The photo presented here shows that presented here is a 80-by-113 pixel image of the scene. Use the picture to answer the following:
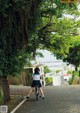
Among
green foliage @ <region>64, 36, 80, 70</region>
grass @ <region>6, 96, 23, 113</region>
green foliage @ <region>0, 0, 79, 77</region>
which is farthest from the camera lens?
green foliage @ <region>64, 36, 80, 70</region>

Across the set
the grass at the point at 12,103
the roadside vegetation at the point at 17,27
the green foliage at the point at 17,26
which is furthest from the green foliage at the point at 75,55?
the grass at the point at 12,103

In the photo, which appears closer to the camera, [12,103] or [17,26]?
[12,103]

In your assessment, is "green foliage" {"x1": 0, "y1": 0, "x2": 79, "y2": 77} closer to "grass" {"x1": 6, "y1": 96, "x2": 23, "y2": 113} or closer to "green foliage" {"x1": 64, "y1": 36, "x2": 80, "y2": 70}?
"grass" {"x1": 6, "y1": 96, "x2": 23, "y2": 113}

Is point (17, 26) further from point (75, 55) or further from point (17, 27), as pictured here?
point (75, 55)

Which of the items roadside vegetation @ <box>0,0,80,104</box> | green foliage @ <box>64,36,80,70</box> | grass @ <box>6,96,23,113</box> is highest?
roadside vegetation @ <box>0,0,80,104</box>

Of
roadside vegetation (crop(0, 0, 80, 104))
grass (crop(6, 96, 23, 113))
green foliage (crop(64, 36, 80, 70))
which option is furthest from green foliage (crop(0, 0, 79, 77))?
green foliage (crop(64, 36, 80, 70))

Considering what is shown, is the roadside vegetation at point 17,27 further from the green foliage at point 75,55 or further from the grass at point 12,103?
the green foliage at point 75,55

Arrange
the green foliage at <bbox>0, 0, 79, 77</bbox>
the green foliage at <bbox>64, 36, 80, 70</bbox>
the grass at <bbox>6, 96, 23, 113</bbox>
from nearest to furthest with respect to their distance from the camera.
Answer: the grass at <bbox>6, 96, 23, 113</bbox> < the green foliage at <bbox>0, 0, 79, 77</bbox> < the green foliage at <bbox>64, 36, 80, 70</bbox>

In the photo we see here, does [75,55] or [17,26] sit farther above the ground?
[17,26]

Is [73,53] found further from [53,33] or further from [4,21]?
[4,21]

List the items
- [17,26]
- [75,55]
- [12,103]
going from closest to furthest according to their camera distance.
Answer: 1. [12,103]
2. [17,26]
3. [75,55]

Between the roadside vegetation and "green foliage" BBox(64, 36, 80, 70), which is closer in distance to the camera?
the roadside vegetation

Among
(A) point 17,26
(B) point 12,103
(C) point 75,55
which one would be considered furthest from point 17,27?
(C) point 75,55

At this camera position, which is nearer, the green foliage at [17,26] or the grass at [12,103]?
the grass at [12,103]
